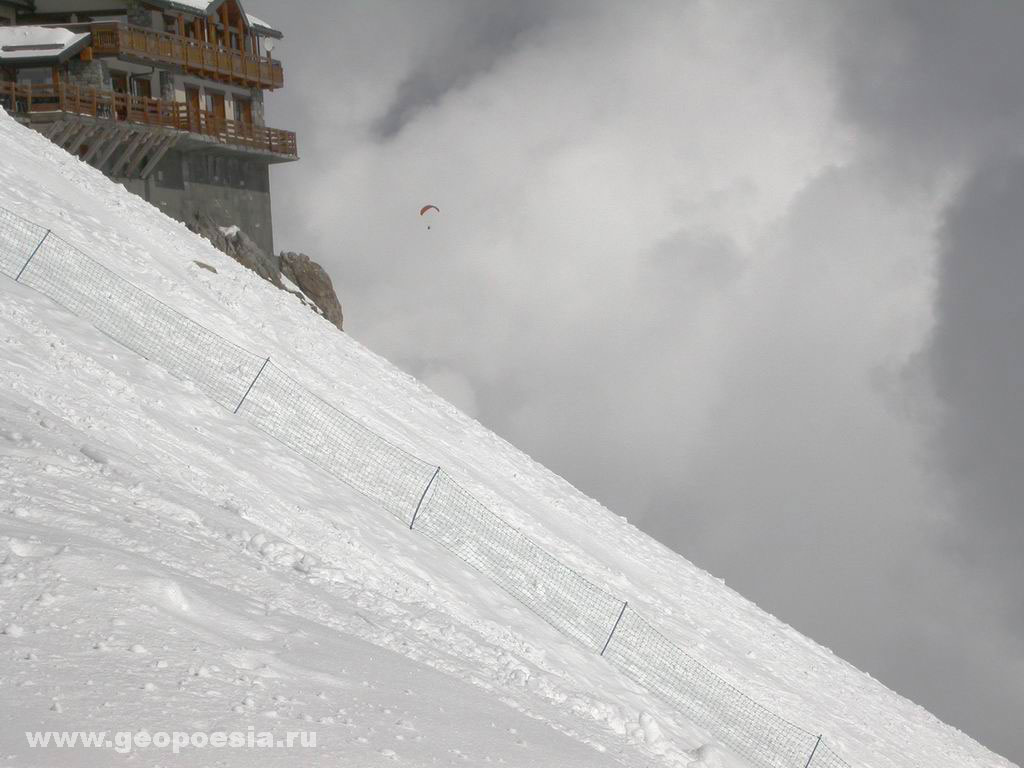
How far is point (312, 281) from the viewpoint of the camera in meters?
58.7

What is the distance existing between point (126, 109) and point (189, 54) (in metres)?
6.07

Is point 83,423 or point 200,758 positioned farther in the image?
point 83,423

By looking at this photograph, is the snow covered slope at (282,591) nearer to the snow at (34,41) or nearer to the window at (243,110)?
the snow at (34,41)

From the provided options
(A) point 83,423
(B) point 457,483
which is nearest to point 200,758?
(A) point 83,423

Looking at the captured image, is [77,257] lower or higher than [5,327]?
higher

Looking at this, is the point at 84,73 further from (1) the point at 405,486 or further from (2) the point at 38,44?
(1) the point at 405,486

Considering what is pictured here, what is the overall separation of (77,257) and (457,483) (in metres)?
9.04

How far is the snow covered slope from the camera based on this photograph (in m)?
9.23

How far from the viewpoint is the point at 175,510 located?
45.8ft

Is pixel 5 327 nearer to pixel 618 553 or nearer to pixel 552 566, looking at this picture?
pixel 552 566

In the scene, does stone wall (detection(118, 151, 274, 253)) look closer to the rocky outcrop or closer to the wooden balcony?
the rocky outcrop

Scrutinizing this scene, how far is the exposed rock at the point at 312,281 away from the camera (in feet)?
191

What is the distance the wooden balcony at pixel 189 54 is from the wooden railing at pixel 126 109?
2228 mm

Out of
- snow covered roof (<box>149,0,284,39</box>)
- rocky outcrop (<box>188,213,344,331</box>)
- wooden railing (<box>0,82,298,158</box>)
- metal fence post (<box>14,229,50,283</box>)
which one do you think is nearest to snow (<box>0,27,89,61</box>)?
wooden railing (<box>0,82,298,158</box>)
